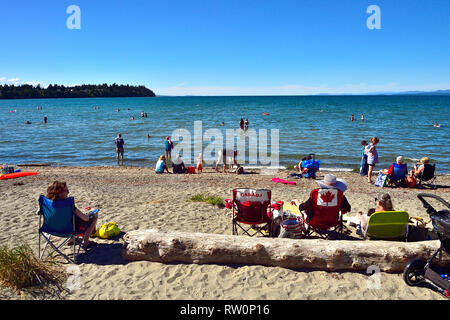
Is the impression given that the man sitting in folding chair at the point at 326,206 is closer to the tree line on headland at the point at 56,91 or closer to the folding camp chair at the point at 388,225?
the folding camp chair at the point at 388,225

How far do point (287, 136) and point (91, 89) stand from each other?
19229cm

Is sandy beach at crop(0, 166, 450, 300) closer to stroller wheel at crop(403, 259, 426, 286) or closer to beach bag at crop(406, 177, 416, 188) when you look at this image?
stroller wheel at crop(403, 259, 426, 286)

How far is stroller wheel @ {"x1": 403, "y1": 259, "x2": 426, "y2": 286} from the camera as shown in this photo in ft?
13.2

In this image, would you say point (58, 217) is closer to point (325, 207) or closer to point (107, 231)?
point (107, 231)

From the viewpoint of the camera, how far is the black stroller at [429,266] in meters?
3.73

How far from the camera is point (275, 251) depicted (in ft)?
14.6

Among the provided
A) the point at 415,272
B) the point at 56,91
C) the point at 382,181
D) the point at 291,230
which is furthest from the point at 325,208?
the point at 56,91

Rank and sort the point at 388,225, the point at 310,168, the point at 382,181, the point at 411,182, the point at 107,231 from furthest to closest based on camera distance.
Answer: the point at 310,168
the point at 382,181
the point at 411,182
the point at 107,231
the point at 388,225

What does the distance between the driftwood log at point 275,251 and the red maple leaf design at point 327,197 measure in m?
0.82

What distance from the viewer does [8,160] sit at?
18.2m

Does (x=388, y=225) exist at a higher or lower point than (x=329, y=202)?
lower

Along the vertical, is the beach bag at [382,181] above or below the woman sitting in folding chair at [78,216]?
below

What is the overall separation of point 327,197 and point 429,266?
165 centimetres

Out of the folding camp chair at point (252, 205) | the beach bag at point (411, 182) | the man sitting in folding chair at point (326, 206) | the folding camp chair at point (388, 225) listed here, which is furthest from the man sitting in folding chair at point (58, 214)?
the beach bag at point (411, 182)
